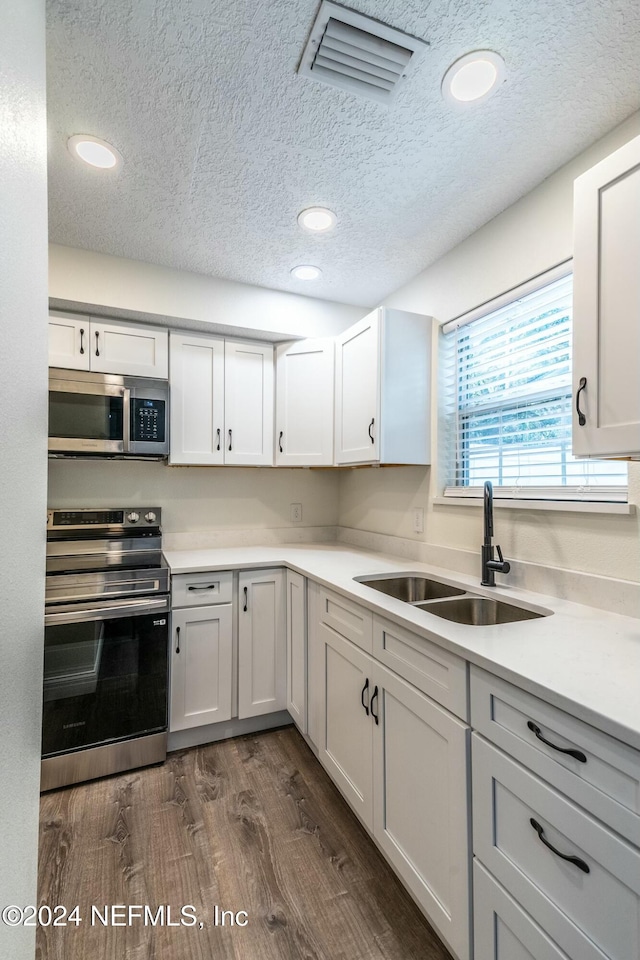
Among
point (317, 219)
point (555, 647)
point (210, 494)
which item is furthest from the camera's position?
point (210, 494)

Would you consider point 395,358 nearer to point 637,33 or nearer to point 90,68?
point 637,33

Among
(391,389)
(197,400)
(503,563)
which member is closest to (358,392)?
(391,389)

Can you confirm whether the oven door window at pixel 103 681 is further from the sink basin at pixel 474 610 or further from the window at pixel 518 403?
the window at pixel 518 403

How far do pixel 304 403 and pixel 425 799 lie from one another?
2060 mm

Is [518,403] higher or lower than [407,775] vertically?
higher

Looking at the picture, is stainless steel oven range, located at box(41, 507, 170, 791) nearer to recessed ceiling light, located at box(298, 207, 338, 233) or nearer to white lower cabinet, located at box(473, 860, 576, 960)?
white lower cabinet, located at box(473, 860, 576, 960)

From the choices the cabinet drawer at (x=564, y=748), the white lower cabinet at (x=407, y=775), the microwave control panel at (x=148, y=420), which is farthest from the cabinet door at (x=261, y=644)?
the cabinet drawer at (x=564, y=748)

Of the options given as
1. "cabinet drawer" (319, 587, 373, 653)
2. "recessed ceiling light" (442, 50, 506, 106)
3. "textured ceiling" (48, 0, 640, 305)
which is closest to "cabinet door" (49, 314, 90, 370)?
"textured ceiling" (48, 0, 640, 305)

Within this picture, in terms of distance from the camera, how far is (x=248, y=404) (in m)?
2.68

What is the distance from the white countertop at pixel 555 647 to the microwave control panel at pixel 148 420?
118cm

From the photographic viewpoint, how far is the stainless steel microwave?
84.7 inches

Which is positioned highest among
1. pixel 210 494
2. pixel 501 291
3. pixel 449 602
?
pixel 501 291

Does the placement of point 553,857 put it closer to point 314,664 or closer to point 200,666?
point 314,664

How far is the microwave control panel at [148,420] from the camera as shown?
7.52 ft
